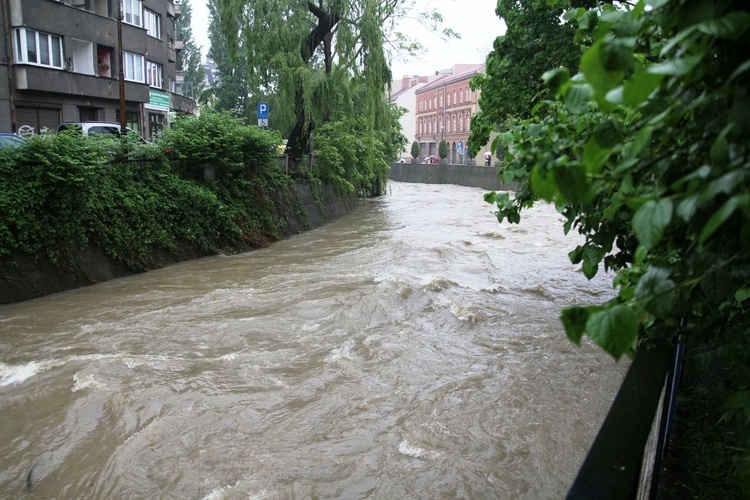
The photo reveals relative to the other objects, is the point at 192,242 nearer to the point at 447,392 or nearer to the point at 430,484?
the point at 447,392

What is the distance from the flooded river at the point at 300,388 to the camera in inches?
218

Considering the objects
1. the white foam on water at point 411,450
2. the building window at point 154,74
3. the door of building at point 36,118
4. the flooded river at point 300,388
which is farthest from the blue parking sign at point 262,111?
the building window at point 154,74

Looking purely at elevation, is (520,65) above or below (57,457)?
above

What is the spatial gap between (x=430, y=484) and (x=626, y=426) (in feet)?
10.7

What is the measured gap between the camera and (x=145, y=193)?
14.0m

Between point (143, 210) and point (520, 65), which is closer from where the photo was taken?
point (520, 65)

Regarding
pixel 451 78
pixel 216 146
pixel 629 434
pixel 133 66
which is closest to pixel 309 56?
pixel 216 146

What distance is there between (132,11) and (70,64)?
289 inches

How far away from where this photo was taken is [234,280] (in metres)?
13.0

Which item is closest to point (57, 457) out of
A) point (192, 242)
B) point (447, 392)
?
point (447, 392)

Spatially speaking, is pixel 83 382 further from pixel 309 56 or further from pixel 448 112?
pixel 448 112

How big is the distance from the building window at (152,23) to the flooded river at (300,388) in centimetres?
3019

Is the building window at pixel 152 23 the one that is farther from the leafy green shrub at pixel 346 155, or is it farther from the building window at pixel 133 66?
the leafy green shrub at pixel 346 155

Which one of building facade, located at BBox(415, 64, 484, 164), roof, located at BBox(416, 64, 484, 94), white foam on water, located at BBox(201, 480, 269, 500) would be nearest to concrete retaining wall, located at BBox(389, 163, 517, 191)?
building facade, located at BBox(415, 64, 484, 164)
